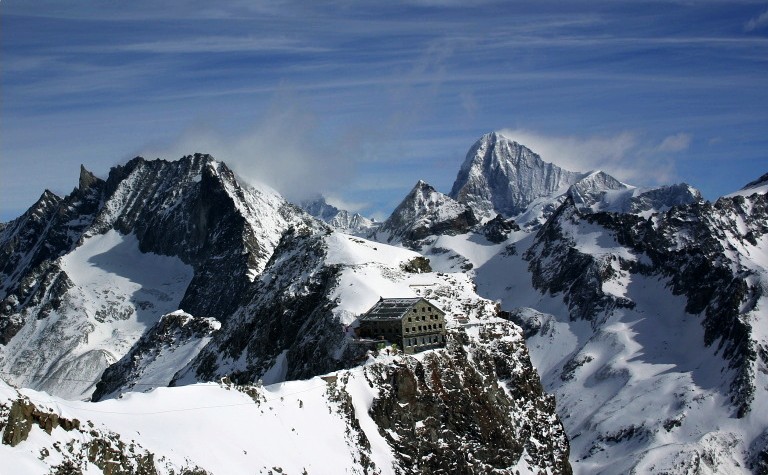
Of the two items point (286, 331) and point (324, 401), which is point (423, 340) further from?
point (286, 331)

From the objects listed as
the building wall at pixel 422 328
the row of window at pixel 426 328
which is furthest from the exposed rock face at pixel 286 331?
the row of window at pixel 426 328

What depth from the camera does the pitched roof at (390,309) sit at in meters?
132

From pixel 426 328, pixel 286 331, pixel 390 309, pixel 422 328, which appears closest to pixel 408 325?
pixel 422 328

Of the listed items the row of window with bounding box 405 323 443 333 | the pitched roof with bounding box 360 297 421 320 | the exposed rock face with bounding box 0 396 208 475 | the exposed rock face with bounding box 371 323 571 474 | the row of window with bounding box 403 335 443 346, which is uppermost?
the exposed rock face with bounding box 0 396 208 475

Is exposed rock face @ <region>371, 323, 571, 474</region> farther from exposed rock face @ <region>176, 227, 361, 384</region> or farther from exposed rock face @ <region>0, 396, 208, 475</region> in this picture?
exposed rock face @ <region>0, 396, 208, 475</region>

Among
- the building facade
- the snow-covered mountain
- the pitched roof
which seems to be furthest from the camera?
the pitched roof

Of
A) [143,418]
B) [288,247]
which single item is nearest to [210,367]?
[288,247]

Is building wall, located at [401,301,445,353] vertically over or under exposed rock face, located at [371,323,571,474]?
over

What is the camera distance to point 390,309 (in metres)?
136

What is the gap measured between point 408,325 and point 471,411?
14610 millimetres

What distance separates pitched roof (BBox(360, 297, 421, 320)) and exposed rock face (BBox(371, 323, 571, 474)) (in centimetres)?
796

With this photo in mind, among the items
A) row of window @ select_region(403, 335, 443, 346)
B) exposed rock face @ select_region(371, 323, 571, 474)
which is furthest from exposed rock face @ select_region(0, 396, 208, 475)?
row of window @ select_region(403, 335, 443, 346)

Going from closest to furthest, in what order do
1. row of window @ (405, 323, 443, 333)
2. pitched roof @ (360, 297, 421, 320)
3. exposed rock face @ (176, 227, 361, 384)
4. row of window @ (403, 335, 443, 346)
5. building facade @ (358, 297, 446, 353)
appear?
building facade @ (358, 297, 446, 353) → row of window @ (405, 323, 443, 333) → row of window @ (403, 335, 443, 346) → pitched roof @ (360, 297, 421, 320) → exposed rock face @ (176, 227, 361, 384)

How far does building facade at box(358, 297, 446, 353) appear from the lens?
130 metres
